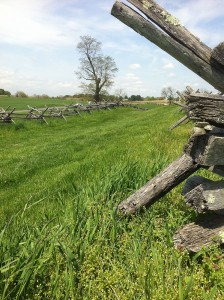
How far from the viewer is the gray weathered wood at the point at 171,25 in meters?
3.27

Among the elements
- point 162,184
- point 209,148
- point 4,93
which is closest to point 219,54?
point 209,148

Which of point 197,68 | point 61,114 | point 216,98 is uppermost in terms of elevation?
point 197,68

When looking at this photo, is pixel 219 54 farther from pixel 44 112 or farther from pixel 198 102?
pixel 44 112

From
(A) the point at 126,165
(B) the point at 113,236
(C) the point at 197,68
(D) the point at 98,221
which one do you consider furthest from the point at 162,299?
(A) the point at 126,165

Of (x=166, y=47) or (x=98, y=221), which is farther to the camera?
(x=98, y=221)

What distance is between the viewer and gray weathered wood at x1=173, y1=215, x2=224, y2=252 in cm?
349

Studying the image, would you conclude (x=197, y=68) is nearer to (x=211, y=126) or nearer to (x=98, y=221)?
(x=211, y=126)

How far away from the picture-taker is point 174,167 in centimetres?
414

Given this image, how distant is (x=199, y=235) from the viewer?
3576 mm

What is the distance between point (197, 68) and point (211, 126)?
56 cm

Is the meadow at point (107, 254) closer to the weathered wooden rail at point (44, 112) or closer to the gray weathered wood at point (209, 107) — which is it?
the gray weathered wood at point (209, 107)

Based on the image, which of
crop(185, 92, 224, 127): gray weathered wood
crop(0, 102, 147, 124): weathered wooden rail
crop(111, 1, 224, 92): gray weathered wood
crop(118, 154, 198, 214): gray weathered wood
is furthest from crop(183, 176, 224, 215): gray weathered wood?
crop(0, 102, 147, 124): weathered wooden rail

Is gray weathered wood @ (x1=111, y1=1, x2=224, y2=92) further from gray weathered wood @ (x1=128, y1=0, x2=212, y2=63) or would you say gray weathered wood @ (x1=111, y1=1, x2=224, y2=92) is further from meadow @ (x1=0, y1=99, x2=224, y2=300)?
meadow @ (x1=0, y1=99, x2=224, y2=300)

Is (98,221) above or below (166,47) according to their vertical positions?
below
